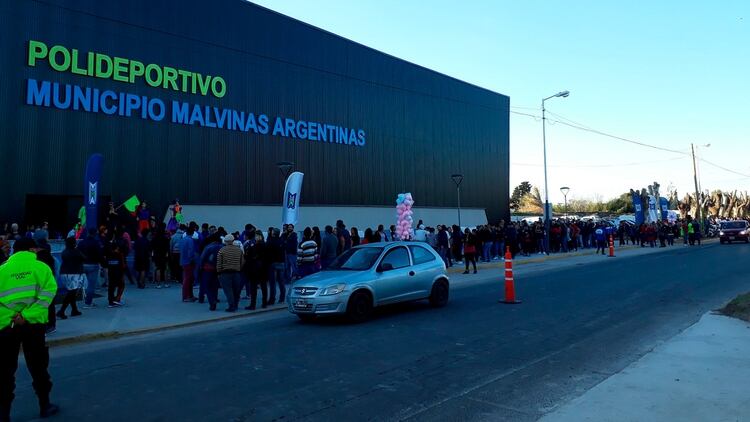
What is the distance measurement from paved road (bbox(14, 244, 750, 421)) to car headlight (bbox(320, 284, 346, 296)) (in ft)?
2.04

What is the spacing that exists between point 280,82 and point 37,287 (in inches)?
968

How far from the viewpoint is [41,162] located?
65.8 feet

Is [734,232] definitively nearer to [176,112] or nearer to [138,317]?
[176,112]

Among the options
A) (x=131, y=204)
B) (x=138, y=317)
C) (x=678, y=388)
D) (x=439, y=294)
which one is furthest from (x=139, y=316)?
(x=131, y=204)

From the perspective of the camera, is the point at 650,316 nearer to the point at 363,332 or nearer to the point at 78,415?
the point at 363,332

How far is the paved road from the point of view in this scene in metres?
5.15

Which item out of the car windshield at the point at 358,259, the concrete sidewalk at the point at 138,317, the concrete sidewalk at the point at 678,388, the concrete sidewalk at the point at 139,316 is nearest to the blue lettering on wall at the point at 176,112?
the concrete sidewalk at the point at 139,316

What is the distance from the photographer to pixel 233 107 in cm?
2616

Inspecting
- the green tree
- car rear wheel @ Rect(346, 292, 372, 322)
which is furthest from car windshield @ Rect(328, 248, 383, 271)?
the green tree

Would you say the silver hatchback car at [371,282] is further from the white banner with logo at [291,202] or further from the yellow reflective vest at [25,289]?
the white banner with logo at [291,202]

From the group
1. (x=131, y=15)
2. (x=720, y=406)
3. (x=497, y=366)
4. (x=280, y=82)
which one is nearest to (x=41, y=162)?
(x=131, y=15)

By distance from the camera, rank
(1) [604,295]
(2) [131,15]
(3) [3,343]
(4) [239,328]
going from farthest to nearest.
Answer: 1. (2) [131,15]
2. (1) [604,295]
3. (4) [239,328]
4. (3) [3,343]

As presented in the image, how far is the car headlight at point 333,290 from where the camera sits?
939 centimetres

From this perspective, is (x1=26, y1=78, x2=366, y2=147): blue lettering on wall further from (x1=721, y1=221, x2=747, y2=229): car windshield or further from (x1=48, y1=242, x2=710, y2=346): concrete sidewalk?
(x1=721, y1=221, x2=747, y2=229): car windshield
